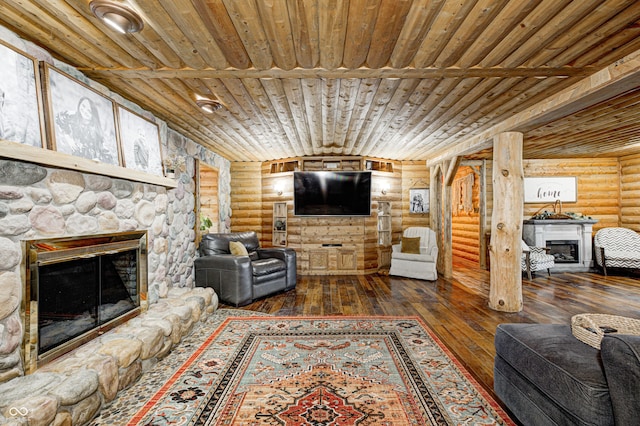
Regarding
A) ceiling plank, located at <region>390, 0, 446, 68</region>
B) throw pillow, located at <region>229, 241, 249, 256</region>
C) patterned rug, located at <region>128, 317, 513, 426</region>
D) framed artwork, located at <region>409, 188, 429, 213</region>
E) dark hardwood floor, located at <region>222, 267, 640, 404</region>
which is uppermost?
ceiling plank, located at <region>390, 0, 446, 68</region>

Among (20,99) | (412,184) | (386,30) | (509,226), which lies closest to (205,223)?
(20,99)

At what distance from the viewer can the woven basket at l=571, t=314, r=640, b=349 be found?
4.91 feet

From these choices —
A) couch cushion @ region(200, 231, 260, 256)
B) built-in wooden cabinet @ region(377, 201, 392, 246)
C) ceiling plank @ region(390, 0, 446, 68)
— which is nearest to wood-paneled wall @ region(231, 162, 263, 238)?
couch cushion @ region(200, 231, 260, 256)

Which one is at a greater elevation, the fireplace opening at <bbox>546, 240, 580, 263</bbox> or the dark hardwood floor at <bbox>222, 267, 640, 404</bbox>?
the fireplace opening at <bbox>546, 240, 580, 263</bbox>

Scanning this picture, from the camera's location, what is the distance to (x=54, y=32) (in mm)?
1881

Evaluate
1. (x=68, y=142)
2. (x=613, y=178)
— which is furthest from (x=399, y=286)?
(x=613, y=178)

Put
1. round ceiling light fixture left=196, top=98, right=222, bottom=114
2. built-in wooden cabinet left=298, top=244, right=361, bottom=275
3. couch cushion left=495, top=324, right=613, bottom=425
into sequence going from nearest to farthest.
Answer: couch cushion left=495, top=324, right=613, bottom=425
round ceiling light fixture left=196, top=98, right=222, bottom=114
built-in wooden cabinet left=298, top=244, right=361, bottom=275

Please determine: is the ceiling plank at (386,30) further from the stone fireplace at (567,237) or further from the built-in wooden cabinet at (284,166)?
the stone fireplace at (567,237)

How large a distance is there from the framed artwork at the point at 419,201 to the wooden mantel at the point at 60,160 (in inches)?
203

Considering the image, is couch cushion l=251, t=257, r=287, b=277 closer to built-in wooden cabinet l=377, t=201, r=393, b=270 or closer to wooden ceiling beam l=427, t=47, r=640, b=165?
built-in wooden cabinet l=377, t=201, r=393, b=270

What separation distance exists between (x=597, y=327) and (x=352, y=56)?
2248 millimetres

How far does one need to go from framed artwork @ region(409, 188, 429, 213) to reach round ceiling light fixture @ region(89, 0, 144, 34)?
18.6 feet

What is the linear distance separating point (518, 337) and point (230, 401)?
1.81m

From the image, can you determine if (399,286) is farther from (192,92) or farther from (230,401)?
(192,92)
